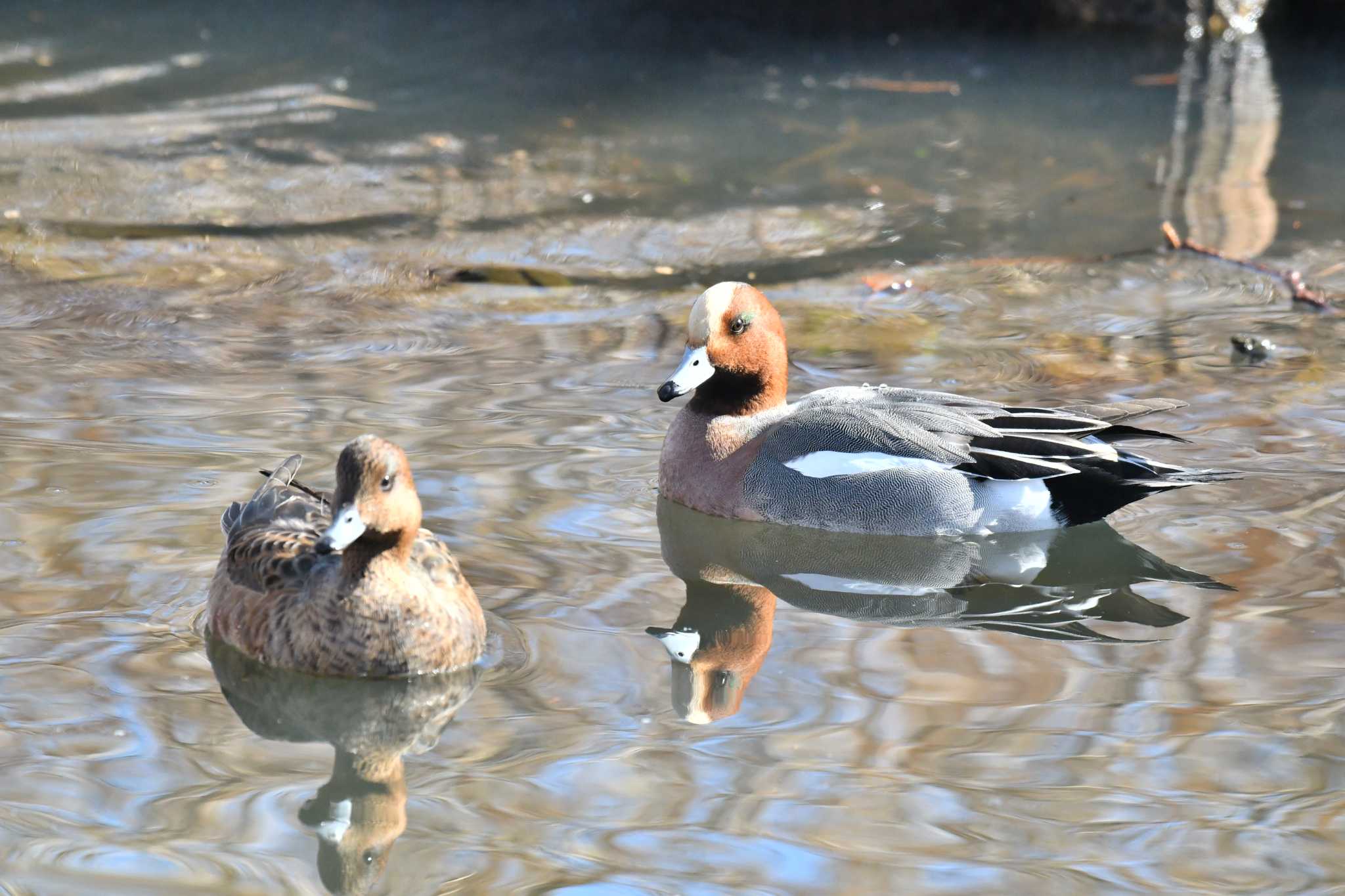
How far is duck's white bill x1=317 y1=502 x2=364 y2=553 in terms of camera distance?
383 cm

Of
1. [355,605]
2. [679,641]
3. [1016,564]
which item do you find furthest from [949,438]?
[355,605]

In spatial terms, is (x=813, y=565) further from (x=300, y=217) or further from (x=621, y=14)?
(x=621, y=14)

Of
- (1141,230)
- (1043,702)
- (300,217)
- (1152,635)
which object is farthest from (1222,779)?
(300,217)

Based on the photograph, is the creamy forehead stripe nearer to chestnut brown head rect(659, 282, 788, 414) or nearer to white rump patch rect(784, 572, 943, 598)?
chestnut brown head rect(659, 282, 788, 414)

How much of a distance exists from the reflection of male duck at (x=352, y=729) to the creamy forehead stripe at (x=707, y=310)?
168 centimetres

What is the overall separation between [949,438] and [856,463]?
0.32m

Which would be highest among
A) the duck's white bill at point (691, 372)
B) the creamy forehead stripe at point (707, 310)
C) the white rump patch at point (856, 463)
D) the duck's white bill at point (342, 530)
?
the creamy forehead stripe at point (707, 310)

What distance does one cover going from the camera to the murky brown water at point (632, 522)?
3.56m

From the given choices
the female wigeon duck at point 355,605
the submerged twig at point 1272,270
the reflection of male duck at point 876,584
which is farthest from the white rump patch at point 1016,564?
the submerged twig at point 1272,270

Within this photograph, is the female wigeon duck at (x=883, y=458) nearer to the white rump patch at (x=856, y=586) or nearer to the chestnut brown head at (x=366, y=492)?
the white rump patch at (x=856, y=586)

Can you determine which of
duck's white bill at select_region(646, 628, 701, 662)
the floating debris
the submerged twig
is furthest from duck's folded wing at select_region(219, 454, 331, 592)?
the submerged twig

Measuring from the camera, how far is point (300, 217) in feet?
27.4

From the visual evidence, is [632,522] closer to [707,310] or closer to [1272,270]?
[707,310]

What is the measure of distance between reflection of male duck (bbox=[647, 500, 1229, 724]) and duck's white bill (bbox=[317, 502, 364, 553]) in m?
0.92
